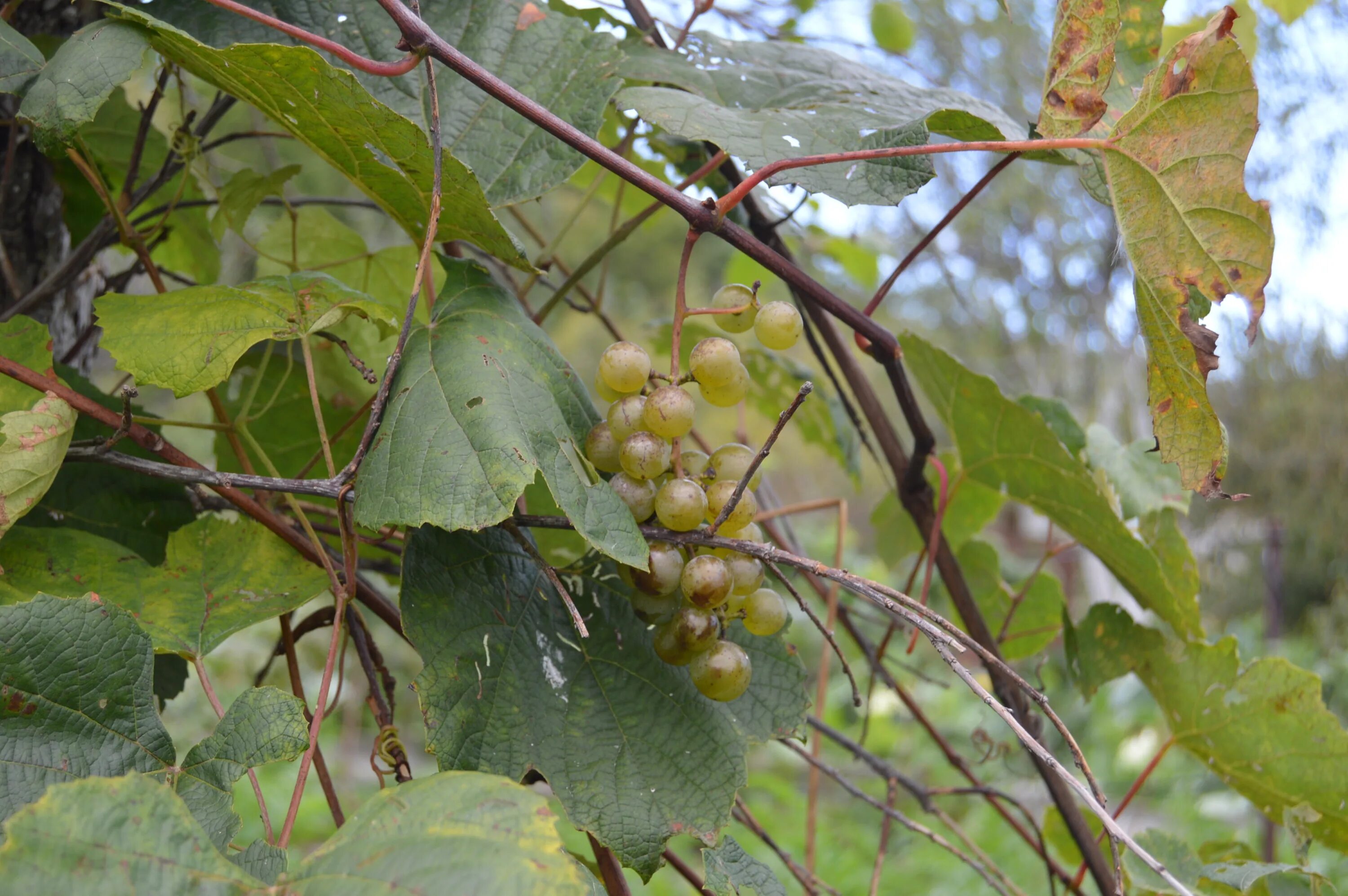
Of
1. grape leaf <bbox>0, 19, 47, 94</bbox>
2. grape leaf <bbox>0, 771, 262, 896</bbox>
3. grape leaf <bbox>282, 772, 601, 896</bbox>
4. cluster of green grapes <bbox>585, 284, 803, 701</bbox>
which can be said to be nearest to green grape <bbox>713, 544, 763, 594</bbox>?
cluster of green grapes <bbox>585, 284, 803, 701</bbox>

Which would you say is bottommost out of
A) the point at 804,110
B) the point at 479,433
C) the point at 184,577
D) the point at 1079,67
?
the point at 184,577

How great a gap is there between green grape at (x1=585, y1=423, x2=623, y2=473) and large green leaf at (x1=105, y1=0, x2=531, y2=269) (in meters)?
0.12

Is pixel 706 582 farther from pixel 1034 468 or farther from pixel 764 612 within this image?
pixel 1034 468

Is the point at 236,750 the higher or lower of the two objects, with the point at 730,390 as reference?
lower

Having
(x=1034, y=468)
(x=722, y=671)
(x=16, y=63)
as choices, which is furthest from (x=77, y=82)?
(x=1034, y=468)

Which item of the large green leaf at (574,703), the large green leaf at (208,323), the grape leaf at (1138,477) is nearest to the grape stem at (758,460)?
the large green leaf at (574,703)

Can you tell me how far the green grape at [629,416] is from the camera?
23.6 inches

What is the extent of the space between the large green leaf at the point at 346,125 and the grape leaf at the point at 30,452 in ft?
0.76

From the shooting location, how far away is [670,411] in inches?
22.6

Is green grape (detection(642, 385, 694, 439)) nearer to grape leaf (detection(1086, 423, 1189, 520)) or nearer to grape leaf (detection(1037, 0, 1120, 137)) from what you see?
grape leaf (detection(1037, 0, 1120, 137))

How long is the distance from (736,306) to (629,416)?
11cm

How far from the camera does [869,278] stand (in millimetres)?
1950

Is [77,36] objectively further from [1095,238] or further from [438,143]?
[1095,238]

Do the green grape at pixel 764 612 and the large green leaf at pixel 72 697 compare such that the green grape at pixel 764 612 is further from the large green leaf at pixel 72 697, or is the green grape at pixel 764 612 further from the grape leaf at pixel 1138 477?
the grape leaf at pixel 1138 477
